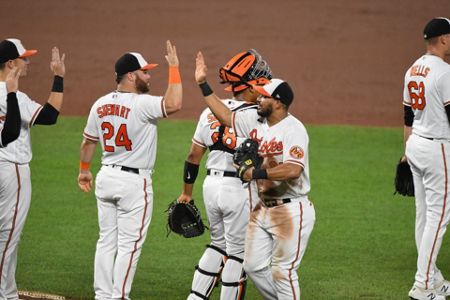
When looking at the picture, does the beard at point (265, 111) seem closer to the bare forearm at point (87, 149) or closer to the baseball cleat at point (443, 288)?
the bare forearm at point (87, 149)

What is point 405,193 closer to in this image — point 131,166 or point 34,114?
point 131,166

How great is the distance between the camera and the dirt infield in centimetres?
1752

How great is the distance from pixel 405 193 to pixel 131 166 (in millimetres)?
2477

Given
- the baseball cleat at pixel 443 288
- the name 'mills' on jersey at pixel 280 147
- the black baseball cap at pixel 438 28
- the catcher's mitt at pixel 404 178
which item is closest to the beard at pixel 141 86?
the name 'mills' on jersey at pixel 280 147

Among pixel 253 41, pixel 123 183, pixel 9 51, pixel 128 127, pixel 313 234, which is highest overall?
pixel 253 41

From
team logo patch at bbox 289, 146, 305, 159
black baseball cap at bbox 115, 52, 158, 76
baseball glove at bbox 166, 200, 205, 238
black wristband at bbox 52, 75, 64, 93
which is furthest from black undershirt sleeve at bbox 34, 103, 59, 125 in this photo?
team logo patch at bbox 289, 146, 305, 159

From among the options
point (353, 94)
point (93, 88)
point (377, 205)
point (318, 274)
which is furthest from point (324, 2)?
point (318, 274)

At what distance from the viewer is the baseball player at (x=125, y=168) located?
6.71 metres

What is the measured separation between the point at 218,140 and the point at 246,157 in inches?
29.0

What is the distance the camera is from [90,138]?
7.02 meters

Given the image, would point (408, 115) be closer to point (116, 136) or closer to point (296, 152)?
point (296, 152)

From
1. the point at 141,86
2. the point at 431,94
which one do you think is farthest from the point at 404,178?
the point at 141,86

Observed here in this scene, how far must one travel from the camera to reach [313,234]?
9.96 m

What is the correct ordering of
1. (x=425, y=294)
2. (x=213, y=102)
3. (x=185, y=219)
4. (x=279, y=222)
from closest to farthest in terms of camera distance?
(x=279, y=222) < (x=213, y=102) < (x=425, y=294) < (x=185, y=219)
